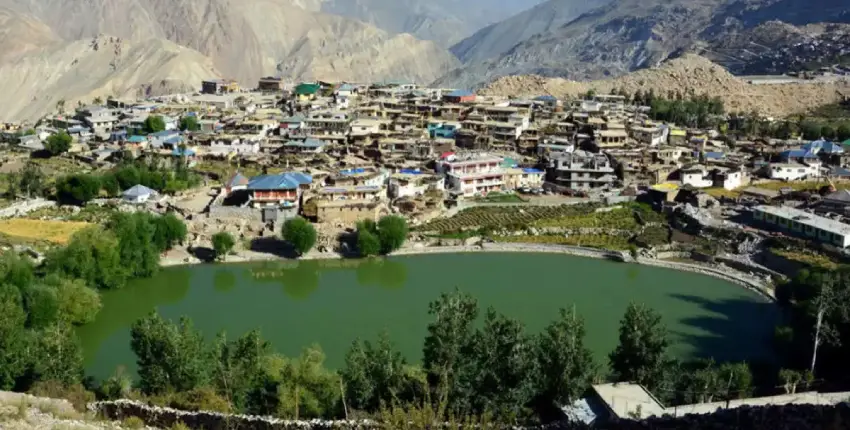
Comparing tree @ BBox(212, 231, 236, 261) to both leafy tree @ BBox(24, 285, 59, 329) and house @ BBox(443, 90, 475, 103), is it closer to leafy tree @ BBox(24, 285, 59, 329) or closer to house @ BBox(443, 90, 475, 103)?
leafy tree @ BBox(24, 285, 59, 329)

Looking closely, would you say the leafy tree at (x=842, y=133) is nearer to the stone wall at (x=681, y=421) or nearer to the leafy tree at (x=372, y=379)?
the leafy tree at (x=372, y=379)

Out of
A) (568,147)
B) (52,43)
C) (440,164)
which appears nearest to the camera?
(440,164)

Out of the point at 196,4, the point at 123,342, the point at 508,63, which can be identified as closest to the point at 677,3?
the point at 508,63

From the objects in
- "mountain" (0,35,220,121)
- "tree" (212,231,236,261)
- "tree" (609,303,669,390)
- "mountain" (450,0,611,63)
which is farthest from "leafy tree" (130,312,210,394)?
"mountain" (450,0,611,63)

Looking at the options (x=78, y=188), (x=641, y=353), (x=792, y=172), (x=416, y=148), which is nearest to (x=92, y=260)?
(x=78, y=188)

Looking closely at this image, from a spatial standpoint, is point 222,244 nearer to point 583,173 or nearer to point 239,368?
point 239,368

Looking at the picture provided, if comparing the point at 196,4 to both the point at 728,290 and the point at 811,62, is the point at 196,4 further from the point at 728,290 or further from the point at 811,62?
the point at 728,290
